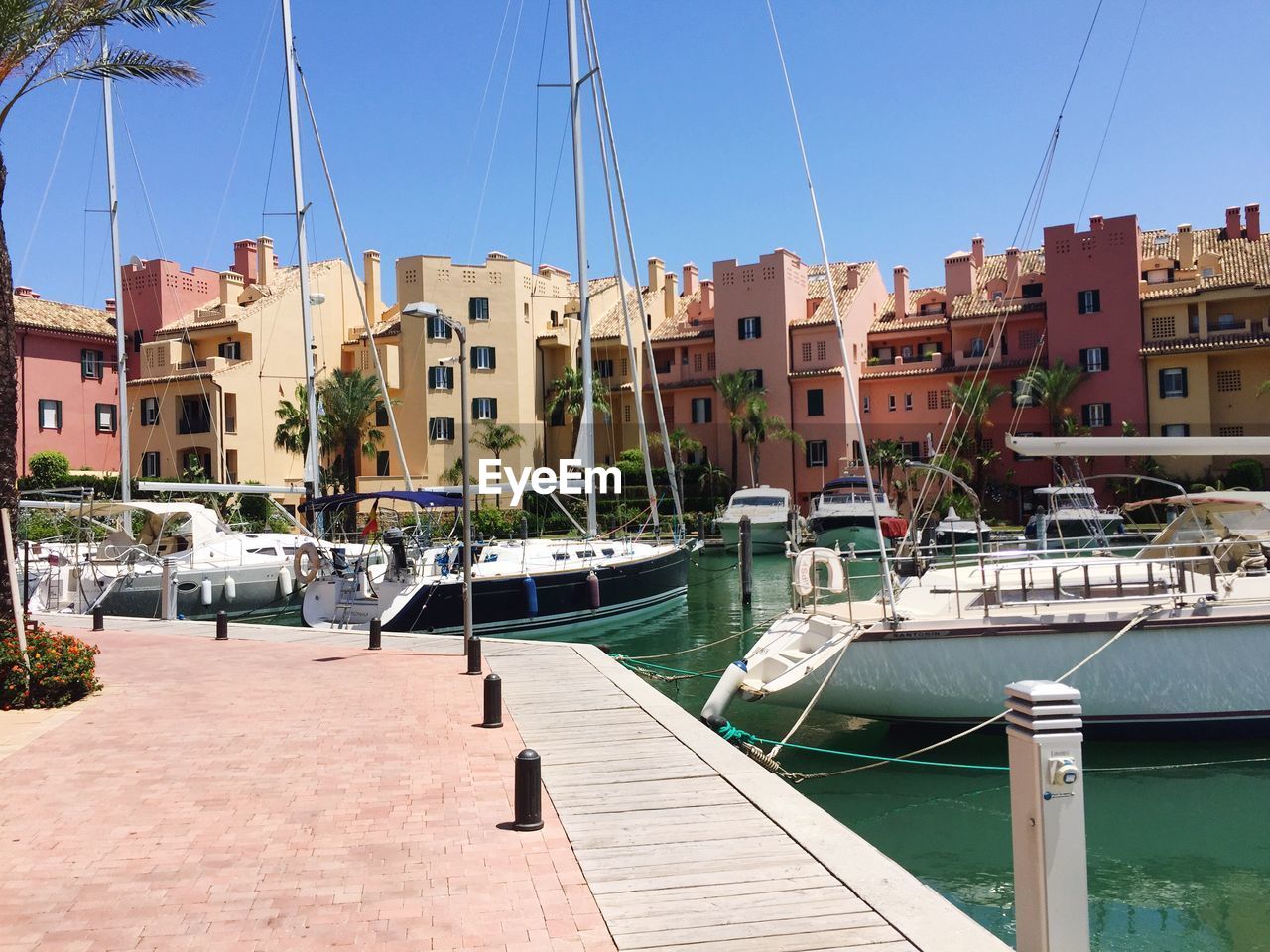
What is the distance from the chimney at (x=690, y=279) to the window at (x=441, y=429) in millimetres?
19130

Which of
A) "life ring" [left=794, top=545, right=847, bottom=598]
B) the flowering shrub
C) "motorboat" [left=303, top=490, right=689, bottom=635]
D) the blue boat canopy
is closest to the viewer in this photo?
the flowering shrub

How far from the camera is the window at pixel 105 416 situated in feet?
176

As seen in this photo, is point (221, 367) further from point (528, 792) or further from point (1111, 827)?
point (528, 792)

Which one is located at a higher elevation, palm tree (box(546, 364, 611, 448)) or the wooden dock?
palm tree (box(546, 364, 611, 448))

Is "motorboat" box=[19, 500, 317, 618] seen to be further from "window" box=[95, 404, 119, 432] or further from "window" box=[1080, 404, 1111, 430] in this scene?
"window" box=[1080, 404, 1111, 430]

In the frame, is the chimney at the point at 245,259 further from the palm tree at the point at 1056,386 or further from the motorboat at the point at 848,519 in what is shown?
the palm tree at the point at 1056,386

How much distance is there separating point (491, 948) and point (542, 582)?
18.3m

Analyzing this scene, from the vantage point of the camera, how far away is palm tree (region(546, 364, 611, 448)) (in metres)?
51.9

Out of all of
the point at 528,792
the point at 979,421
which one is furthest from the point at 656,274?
the point at 528,792

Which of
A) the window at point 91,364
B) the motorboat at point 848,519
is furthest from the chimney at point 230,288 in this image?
the motorboat at point 848,519

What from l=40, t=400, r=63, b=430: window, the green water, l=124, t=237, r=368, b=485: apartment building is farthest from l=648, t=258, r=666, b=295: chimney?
the green water

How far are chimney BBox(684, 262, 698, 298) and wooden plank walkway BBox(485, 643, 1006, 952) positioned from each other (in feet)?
185

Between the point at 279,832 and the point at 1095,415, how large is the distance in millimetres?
48438

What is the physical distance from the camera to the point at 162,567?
2612 cm
